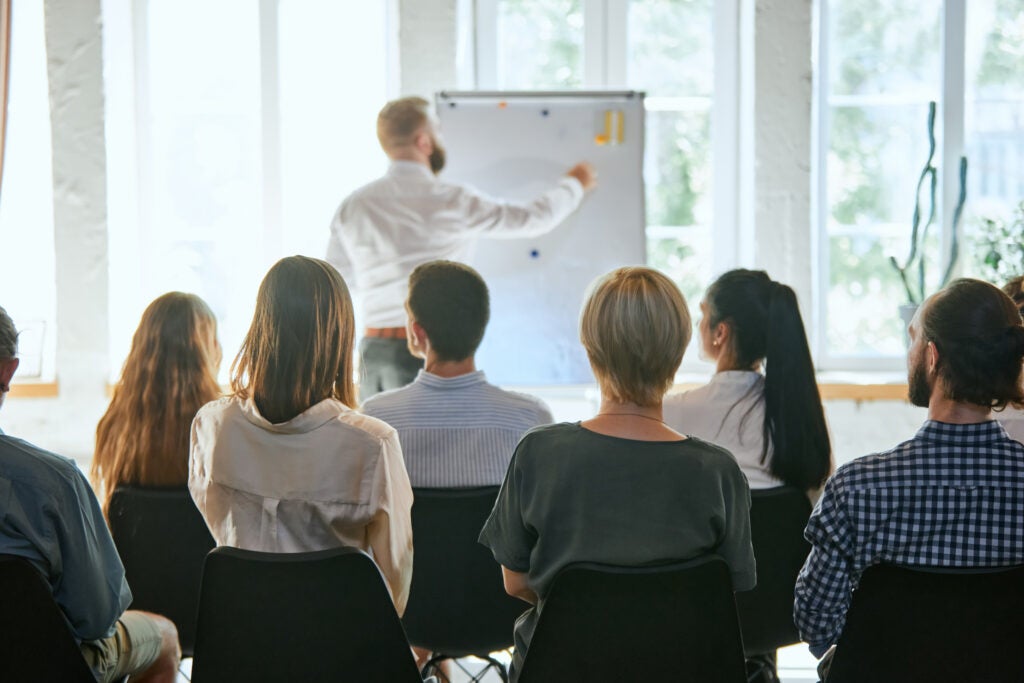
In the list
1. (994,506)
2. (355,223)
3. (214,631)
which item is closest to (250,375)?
(214,631)

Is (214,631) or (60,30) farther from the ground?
(60,30)

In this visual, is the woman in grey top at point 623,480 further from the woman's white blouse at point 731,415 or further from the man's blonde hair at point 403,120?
the man's blonde hair at point 403,120

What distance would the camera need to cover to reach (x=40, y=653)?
1473 millimetres

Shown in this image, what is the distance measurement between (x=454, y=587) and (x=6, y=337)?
936 millimetres

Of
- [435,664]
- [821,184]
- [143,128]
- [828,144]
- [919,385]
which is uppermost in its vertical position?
[143,128]

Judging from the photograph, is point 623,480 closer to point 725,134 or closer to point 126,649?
point 126,649

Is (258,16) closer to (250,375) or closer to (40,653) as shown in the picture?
(250,375)

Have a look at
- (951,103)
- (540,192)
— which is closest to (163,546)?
(540,192)

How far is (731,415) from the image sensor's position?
2.19 meters

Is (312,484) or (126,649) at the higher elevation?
(312,484)

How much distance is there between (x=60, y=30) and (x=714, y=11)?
277cm

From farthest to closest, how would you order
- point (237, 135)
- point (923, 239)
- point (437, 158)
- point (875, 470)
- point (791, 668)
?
point (237, 135) → point (923, 239) → point (437, 158) → point (791, 668) → point (875, 470)

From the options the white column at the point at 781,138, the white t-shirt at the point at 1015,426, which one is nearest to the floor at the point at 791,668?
the white t-shirt at the point at 1015,426

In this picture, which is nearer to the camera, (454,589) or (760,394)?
(454,589)
